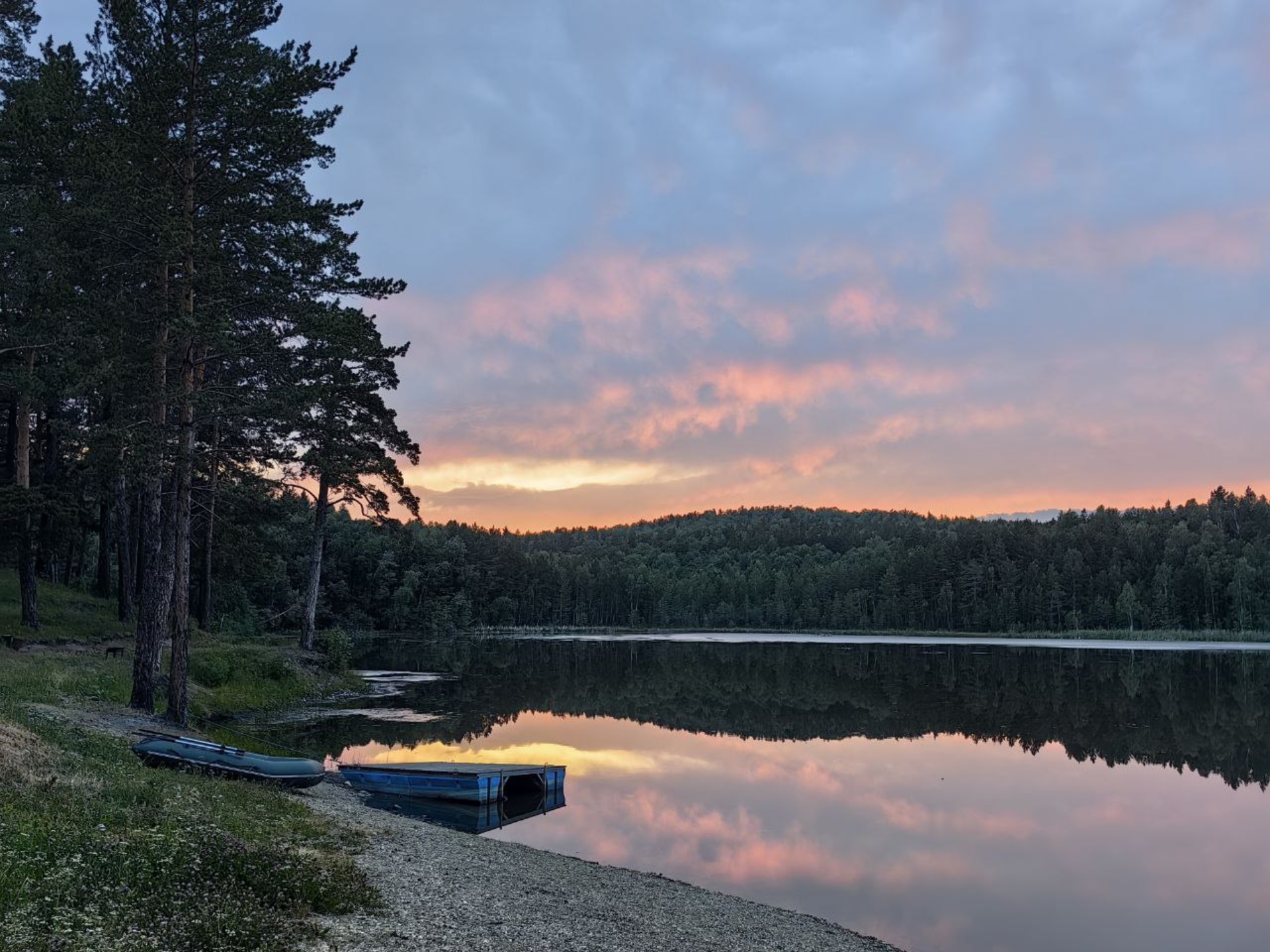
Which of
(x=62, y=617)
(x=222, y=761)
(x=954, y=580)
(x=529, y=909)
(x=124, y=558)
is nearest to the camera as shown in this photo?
(x=529, y=909)

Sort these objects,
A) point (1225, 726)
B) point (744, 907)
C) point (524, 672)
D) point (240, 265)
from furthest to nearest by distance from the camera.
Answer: point (524, 672) < point (1225, 726) < point (240, 265) < point (744, 907)

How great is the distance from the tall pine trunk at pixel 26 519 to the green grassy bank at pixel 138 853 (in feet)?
57.1

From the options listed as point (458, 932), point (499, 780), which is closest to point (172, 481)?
point (499, 780)

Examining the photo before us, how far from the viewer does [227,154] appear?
81.0 ft

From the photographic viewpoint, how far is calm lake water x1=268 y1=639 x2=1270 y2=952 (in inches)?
720

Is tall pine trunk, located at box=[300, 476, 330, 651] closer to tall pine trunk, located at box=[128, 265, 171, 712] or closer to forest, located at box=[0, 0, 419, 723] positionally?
forest, located at box=[0, 0, 419, 723]

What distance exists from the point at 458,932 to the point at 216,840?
12.9 feet

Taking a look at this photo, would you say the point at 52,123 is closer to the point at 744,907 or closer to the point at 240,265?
the point at 240,265

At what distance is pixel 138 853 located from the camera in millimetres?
10672

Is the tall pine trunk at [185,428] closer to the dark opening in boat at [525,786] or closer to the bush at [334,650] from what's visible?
the dark opening in boat at [525,786]

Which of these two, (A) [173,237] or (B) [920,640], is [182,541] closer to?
(A) [173,237]

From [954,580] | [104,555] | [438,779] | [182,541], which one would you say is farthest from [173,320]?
[954,580]

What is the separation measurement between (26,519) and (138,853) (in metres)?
33.0

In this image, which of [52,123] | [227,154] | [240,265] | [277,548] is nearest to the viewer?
[52,123]
